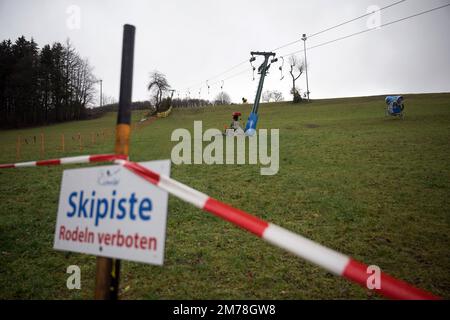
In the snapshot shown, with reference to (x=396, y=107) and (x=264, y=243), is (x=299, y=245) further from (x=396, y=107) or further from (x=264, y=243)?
(x=396, y=107)

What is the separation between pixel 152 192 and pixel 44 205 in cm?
725

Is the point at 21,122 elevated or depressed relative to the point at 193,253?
elevated

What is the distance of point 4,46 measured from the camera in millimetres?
57812

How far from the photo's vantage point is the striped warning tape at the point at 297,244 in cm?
140

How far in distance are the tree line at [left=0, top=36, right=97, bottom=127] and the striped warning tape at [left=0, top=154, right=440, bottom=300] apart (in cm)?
5959

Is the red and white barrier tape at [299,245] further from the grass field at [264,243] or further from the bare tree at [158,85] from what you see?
the bare tree at [158,85]

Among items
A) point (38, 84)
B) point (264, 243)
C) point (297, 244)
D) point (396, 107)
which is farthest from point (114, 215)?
point (38, 84)

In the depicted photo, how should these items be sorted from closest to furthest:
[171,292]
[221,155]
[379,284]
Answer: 1. [379,284]
2. [171,292]
3. [221,155]

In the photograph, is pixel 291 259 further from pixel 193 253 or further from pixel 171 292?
pixel 171 292

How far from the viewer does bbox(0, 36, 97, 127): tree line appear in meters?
50.8

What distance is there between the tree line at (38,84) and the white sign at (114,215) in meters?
58.8

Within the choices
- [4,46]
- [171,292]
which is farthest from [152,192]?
[4,46]

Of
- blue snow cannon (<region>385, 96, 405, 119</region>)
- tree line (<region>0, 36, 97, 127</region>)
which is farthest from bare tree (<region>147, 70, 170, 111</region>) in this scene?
blue snow cannon (<region>385, 96, 405, 119</region>)

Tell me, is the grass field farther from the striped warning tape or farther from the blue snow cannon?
the blue snow cannon
